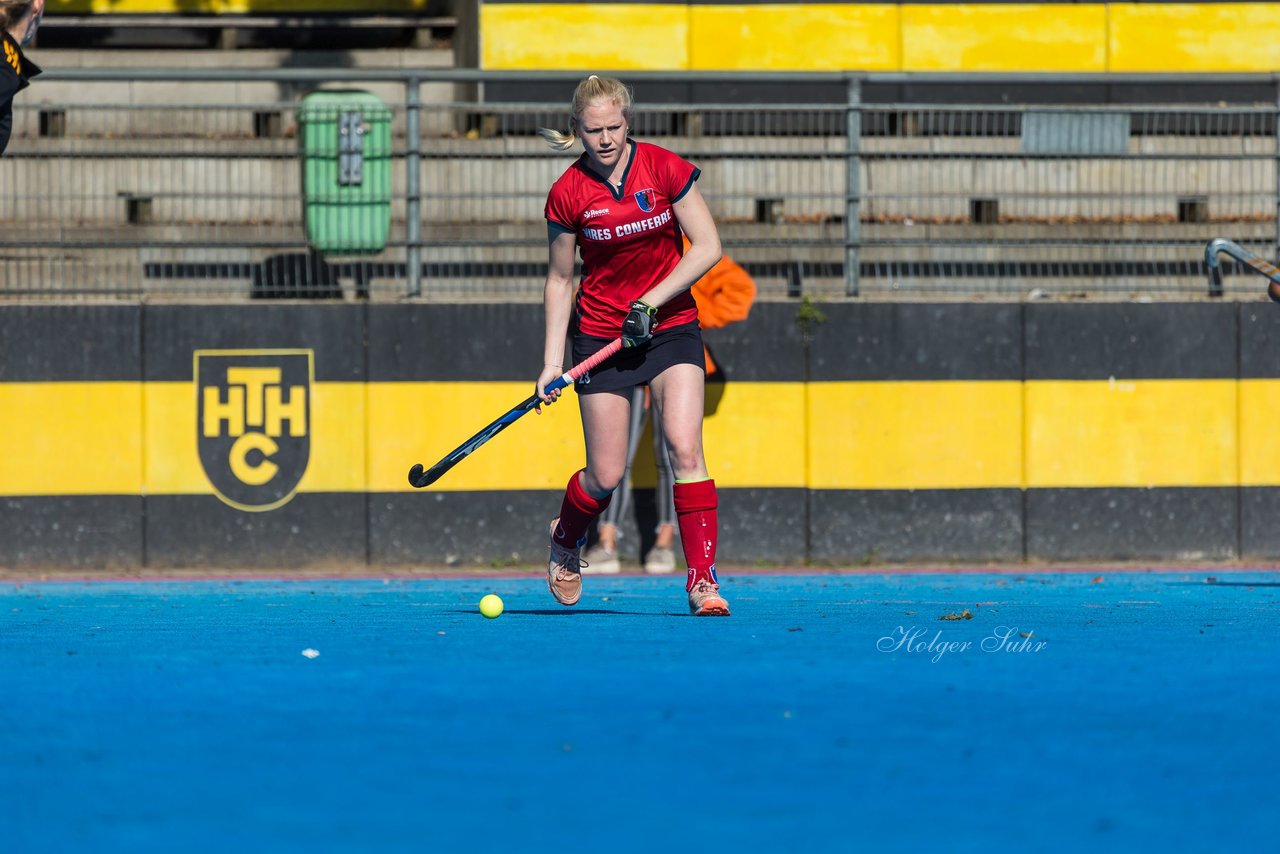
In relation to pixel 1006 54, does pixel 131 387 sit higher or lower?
lower

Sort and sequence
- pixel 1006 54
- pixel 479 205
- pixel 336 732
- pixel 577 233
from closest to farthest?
pixel 336 732
pixel 577 233
pixel 479 205
pixel 1006 54

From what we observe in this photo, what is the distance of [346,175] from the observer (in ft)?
36.9

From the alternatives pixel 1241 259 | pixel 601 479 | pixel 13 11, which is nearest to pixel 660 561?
pixel 601 479

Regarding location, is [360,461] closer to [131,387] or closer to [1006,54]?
[131,387]

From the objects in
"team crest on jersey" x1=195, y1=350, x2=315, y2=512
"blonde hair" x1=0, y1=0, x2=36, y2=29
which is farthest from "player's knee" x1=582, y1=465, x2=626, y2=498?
"team crest on jersey" x1=195, y1=350, x2=315, y2=512

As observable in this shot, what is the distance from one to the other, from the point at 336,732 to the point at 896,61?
11.8 metres

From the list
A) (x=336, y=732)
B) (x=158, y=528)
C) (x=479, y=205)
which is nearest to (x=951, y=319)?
(x=479, y=205)

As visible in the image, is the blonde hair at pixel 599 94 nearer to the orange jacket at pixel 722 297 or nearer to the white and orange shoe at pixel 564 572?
the white and orange shoe at pixel 564 572

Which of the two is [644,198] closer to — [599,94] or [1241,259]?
[599,94]

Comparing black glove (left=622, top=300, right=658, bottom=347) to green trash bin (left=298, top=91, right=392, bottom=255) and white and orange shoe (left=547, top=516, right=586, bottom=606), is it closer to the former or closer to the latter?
white and orange shoe (left=547, top=516, right=586, bottom=606)

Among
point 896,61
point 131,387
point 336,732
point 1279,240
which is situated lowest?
point 336,732

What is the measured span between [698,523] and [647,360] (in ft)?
2.10

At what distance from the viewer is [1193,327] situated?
37.0ft

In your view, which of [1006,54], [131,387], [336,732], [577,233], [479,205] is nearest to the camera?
[336,732]
